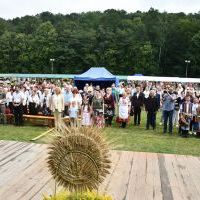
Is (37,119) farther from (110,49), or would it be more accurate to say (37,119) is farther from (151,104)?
(110,49)

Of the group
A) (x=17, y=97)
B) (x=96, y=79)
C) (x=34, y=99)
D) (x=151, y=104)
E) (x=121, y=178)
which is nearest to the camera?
(x=121, y=178)

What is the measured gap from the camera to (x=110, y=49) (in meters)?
78.9

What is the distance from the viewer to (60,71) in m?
80.4

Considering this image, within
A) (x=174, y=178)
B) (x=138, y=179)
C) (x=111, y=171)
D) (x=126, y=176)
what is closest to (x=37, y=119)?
(x=111, y=171)

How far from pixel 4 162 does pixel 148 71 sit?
228 ft

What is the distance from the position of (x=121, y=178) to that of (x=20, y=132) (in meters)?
6.85

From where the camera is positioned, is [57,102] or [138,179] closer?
[138,179]

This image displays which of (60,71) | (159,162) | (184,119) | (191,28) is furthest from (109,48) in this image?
(159,162)

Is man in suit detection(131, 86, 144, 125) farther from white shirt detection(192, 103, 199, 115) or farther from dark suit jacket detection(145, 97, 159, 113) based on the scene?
white shirt detection(192, 103, 199, 115)

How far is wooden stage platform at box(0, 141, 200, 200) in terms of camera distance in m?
7.64

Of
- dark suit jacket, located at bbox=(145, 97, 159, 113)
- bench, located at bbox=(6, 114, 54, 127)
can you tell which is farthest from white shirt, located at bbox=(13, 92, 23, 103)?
dark suit jacket, located at bbox=(145, 97, 159, 113)

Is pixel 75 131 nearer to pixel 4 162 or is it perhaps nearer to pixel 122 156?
pixel 4 162

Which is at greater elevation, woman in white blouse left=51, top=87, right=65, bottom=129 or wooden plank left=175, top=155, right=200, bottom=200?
woman in white blouse left=51, top=87, right=65, bottom=129

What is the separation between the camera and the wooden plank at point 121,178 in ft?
25.0
